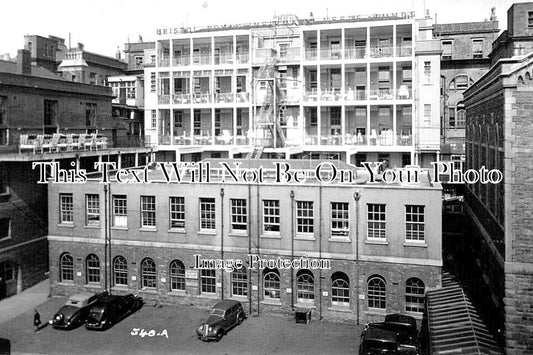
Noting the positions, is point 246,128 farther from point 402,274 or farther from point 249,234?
point 402,274

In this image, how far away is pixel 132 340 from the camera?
27.6 m

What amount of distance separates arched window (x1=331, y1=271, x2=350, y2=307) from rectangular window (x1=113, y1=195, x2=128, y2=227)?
1357cm

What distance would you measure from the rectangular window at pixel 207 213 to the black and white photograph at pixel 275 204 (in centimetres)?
10

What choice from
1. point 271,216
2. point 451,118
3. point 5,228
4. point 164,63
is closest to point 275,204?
point 271,216

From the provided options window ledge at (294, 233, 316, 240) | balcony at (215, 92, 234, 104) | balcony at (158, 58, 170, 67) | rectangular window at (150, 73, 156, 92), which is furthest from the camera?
rectangular window at (150, 73, 156, 92)

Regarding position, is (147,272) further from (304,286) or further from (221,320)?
(304,286)

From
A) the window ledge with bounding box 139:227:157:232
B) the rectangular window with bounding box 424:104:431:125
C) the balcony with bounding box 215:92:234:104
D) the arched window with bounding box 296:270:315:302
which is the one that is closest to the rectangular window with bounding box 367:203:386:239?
the arched window with bounding box 296:270:315:302

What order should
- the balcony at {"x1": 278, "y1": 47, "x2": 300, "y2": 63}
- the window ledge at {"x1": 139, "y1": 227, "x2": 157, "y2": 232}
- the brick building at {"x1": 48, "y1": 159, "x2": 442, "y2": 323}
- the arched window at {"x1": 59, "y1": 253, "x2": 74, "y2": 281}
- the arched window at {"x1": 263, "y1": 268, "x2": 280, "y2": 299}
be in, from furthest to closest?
the balcony at {"x1": 278, "y1": 47, "x2": 300, "y2": 63} < the arched window at {"x1": 59, "y1": 253, "x2": 74, "y2": 281} < the window ledge at {"x1": 139, "y1": 227, "x2": 157, "y2": 232} < the arched window at {"x1": 263, "y1": 268, "x2": 280, "y2": 299} < the brick building at {"x1": 48, "y1": 159, "x2": 442, "y2": 323}

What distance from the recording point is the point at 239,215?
32188mm

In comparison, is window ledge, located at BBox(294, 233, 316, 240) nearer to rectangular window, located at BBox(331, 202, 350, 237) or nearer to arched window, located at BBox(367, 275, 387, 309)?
rectangular window, located at BBox(331, 202, 350, 237)

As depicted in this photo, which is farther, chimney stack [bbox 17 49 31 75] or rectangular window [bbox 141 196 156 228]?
chimney stack [bbox 17 49 31 75]

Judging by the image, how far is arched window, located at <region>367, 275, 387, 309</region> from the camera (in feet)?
97.3

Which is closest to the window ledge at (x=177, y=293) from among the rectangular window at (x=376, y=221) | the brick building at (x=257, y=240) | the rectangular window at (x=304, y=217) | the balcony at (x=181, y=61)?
the brick building at (x=257, y=240)

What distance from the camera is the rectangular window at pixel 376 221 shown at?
29.9m
